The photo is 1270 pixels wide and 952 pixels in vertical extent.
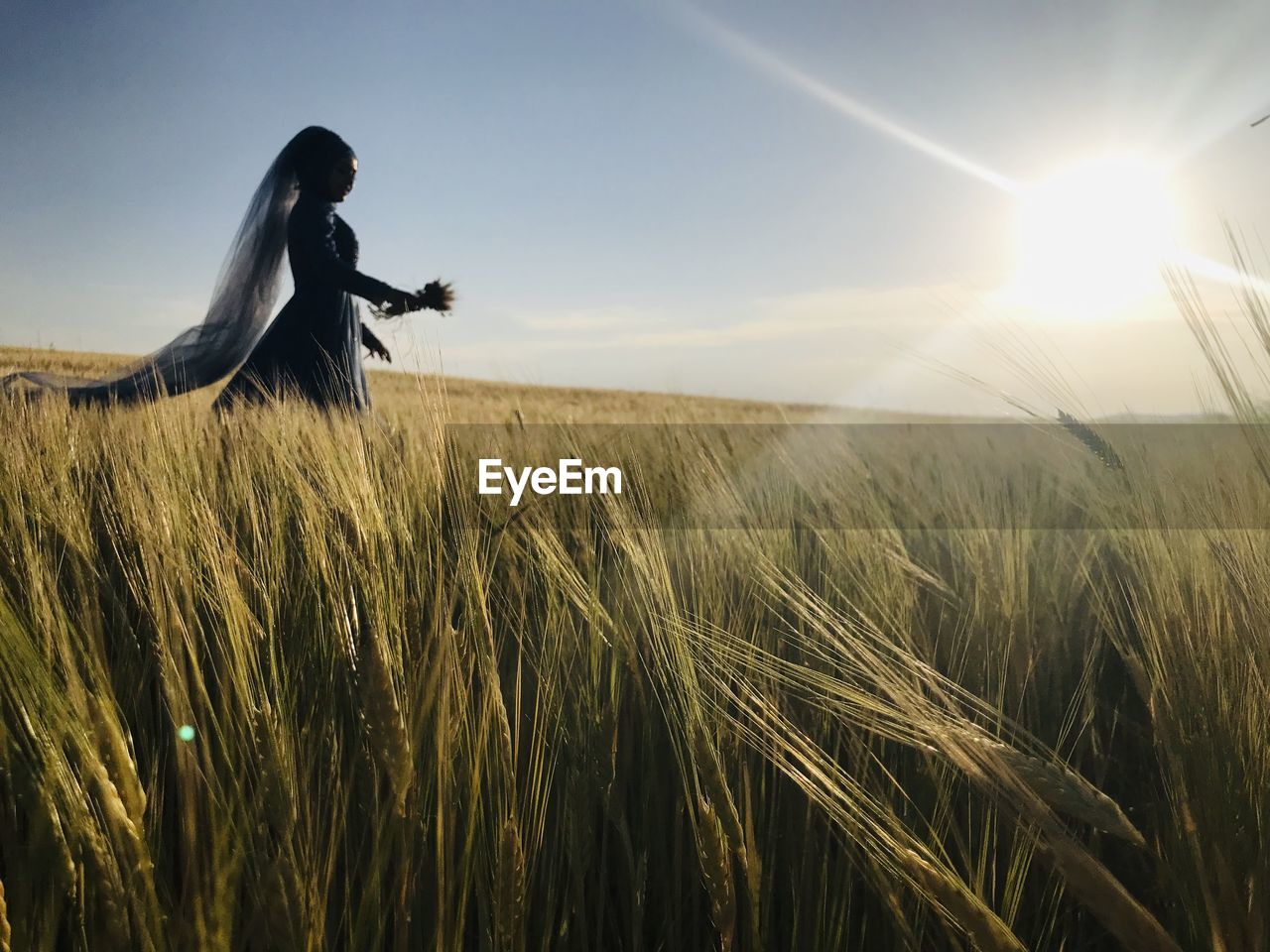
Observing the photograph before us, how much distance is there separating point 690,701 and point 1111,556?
1492 millimetres

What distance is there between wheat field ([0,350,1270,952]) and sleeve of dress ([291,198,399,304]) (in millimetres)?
2576

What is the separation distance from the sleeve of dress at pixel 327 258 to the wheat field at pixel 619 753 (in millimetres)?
2576

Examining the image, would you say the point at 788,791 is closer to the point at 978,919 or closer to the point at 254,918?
the point at 978,919

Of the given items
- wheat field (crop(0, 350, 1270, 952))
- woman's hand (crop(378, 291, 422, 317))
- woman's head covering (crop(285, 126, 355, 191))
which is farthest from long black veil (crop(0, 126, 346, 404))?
wheat field (crop(0, 350, 1270, 952))

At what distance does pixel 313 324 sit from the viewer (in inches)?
157

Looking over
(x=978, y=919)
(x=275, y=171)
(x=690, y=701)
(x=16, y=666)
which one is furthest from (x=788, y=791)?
(x=275, y=171)

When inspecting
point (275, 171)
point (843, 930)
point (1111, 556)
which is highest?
point (275, 171)

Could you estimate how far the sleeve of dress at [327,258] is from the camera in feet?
12.3

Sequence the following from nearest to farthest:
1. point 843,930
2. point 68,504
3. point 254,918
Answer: point 254,918 < point 843,930 < point 68,504

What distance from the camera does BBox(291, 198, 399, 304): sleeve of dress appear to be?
3754mm

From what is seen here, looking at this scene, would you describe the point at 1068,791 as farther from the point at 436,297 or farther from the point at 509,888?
the point at 436,297

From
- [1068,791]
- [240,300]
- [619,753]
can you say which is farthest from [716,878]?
[240,300]

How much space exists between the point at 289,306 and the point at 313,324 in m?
0.17

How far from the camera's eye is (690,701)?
730 millimetres
